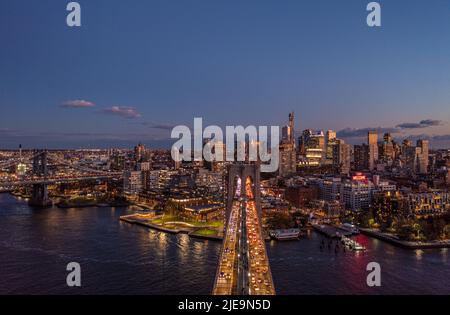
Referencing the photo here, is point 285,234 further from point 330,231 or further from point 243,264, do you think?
point 243,264

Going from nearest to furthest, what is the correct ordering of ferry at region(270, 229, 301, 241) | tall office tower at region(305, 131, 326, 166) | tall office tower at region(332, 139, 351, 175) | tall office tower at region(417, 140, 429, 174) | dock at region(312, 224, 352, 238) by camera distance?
ferry at region(270, 229, 301, 241), dock at region(312, 224, 352, 238), tall office tower at region(417, 140, 429, 174), tall office tower at region(332, 139, 351, 175), tall office tower at region(305, 131, 326, 166)

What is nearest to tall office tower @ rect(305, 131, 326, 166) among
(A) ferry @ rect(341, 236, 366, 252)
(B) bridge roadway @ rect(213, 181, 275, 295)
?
(A) ferry @ rect(341, 236, 366, 252)

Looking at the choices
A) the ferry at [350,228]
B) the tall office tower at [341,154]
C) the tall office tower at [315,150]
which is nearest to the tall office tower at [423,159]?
the tall office tower at [341,154]

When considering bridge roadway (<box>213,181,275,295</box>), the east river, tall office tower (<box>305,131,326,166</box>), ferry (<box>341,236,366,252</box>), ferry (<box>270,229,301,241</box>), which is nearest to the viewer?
→ bridge roadway (<box>213,181,275,295</box>)

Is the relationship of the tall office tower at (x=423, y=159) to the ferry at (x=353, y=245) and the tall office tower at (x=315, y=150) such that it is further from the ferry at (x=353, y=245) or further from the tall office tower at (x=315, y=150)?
the ferry at (x=353, y=245)

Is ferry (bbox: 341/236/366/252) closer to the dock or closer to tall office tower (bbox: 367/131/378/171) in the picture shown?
the dock

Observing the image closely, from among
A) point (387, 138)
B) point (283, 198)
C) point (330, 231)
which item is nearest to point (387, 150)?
point (387, 138)
